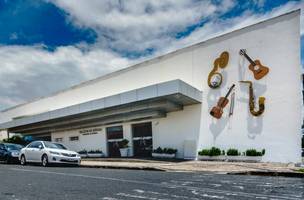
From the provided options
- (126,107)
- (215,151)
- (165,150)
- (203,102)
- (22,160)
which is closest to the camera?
(215,151)

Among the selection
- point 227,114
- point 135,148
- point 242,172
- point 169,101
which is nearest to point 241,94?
point 227,114

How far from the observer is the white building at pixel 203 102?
16.6m

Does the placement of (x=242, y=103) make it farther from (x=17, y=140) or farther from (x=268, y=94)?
(x=17, y=140)

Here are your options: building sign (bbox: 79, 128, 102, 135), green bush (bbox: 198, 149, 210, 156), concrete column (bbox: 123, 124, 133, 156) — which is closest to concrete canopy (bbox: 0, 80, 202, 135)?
building sign (bbox: 79, 128, 102, 135)

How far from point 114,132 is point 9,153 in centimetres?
805

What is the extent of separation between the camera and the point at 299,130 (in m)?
16.0

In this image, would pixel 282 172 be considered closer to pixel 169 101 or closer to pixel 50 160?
pixel 169 101

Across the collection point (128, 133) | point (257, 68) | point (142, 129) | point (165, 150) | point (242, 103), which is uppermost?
point (257, 68)

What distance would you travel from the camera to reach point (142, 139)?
938 inches

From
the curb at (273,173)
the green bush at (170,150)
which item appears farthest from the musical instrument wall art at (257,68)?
the green bush at (170,150)

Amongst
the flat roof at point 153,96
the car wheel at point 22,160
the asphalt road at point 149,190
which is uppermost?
the flat roof at point 153,96

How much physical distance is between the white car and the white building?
5.35m

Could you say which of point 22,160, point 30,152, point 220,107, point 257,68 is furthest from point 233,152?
point 22,160

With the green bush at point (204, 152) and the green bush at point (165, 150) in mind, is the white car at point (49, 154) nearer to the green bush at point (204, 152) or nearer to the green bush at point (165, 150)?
the green bush at point (165, 150)
